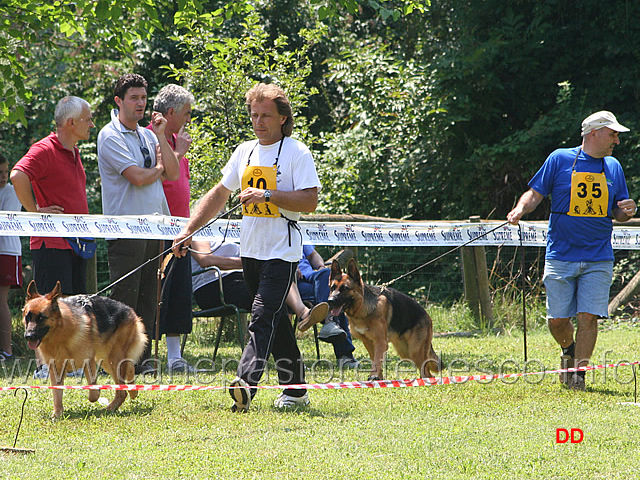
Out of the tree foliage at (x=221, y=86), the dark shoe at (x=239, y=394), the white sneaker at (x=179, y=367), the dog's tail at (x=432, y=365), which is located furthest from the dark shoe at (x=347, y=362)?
the tree foliage at (x=221, y=86)

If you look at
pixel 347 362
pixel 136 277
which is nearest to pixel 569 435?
pixel 347 362

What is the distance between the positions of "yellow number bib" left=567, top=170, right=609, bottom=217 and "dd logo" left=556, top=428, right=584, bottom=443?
7.18 feet

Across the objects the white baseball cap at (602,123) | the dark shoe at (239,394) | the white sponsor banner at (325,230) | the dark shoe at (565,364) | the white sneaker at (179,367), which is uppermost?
the white baseball cap at (602,123)

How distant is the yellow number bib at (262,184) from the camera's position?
5246 mm

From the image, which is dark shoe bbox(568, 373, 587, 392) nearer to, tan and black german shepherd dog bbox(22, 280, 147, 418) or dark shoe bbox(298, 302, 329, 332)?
dark shoe bbox(298, 302, 329, 332)

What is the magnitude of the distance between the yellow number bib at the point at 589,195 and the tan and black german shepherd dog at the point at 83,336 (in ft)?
11.5

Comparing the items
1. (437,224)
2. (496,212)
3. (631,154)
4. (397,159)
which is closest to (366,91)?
(397,159)

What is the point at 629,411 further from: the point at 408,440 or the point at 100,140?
the point at 100,140

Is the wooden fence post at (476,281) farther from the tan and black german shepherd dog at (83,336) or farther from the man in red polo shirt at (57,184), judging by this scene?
the tan and black german shepherd dog at (83,336)

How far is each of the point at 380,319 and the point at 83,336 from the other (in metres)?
2.43

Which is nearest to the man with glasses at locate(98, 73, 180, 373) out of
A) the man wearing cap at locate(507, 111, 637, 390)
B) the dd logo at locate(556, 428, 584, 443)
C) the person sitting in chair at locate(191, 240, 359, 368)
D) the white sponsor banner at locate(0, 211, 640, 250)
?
the white sponsor banner at locate(0, 211, 640, 250)

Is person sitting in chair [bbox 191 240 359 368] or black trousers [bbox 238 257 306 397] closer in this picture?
black trousers [bbox 238 257 306 397]

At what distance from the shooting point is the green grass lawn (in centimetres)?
389

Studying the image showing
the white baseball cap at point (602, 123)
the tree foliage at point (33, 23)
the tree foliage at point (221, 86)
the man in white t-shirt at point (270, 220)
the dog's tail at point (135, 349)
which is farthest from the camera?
the tree foliage at point (221, 86)
